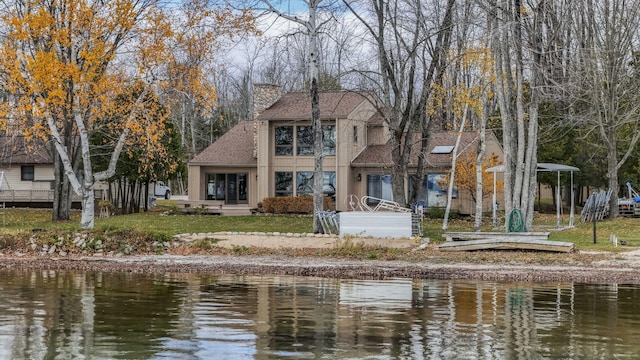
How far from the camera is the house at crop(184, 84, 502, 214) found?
38.1 meters

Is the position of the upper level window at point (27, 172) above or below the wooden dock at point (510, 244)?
above

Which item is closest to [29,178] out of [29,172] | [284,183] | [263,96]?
[29,172]

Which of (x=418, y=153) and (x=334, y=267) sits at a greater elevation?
(x=418, y=153)

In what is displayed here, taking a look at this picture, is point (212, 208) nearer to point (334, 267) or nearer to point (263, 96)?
point (263, 96)

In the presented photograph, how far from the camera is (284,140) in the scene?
3944 centimetres

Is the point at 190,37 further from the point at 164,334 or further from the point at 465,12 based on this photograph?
the point at 164,334

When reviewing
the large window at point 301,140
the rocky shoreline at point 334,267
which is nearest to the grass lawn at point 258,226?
the rocky shoreline at point 334,267

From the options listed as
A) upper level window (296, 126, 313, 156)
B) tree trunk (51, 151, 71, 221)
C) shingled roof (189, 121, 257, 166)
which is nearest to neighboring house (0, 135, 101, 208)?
shingled roof (189, 121, 257, 166)

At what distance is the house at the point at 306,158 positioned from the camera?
3806 centimetres

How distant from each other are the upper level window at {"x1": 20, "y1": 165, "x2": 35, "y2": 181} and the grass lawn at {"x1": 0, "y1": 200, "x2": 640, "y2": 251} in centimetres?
647

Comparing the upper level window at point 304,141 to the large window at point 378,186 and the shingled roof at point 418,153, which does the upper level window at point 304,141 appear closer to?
the shingled roof at point 418,153

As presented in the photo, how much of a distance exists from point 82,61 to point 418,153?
1683cm

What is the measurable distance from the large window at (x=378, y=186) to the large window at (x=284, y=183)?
12.5ft

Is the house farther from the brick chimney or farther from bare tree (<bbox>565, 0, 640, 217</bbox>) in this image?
bare tree (<bbox>565, 0, 640, 217</bbox>)
